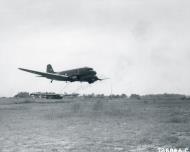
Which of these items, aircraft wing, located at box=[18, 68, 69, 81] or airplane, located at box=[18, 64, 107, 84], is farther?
aircraft wing, located at box=[18, 68, 69, 81]

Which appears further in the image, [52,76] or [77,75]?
[52,76]

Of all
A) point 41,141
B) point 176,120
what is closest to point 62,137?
point 41,141

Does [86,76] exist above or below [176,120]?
above

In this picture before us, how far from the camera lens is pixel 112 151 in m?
10.3

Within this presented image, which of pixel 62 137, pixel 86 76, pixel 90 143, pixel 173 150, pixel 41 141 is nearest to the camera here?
pixel 173 150

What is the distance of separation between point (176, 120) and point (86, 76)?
21.3m

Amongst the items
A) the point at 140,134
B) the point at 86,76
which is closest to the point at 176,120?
the point at 140,134

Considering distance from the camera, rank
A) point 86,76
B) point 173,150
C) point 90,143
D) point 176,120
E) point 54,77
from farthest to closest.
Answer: point 54,77
point 86,76
point 176,120
point 90,143
point 173,150

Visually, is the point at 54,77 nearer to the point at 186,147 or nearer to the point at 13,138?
the point at 13,138

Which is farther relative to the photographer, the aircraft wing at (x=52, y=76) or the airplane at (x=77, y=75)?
the aircraft wing at (x=52, y=76)

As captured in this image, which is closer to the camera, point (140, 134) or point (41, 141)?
point (41, 141)

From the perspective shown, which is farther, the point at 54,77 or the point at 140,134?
the point at 54,77

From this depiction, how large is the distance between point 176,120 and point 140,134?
604 cm

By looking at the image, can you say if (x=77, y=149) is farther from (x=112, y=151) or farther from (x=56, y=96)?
(x=56, y=96)
